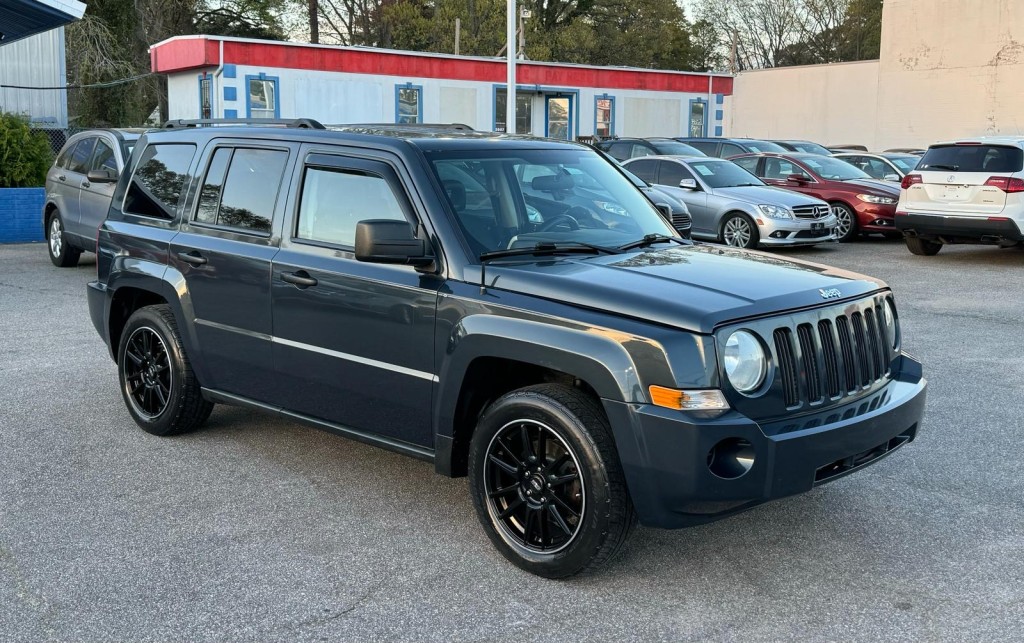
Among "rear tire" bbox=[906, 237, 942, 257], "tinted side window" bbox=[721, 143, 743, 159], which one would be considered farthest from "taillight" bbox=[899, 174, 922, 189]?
"tinted side window" bbox=[721, 143, 743, 159]

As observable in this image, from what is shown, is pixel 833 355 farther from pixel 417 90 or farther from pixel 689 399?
pixel 417 90

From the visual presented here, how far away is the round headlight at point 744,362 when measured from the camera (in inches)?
157

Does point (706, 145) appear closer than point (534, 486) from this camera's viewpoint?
No

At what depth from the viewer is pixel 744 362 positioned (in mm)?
4031

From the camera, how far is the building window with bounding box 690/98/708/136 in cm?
3912

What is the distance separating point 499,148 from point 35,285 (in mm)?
9219

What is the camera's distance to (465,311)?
450cm

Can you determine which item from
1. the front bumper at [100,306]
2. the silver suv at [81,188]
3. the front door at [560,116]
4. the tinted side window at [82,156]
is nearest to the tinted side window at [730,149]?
the front door at [560,116]

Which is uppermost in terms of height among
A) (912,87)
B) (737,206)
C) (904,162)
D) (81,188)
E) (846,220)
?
(912,87)

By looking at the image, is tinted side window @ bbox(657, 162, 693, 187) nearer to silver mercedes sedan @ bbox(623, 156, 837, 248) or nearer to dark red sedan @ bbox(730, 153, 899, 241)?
silver mercedes sedan @ bbox(623, 156, 837, 248)

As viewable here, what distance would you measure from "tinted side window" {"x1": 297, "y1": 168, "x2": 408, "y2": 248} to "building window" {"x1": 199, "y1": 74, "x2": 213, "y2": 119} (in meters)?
24.8

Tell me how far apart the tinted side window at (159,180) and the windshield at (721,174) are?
467 inches

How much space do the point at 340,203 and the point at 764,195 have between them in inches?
490

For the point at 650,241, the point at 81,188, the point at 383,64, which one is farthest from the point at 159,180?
the point at 383,64
